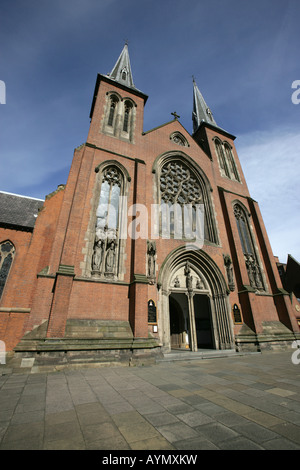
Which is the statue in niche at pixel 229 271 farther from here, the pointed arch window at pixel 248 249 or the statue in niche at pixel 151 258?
the statue in niche at pixel 151 258

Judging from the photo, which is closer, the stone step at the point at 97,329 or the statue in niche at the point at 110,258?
the stone step at the point at 97,329

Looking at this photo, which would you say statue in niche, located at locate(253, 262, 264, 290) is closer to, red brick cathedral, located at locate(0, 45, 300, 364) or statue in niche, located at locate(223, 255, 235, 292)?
red brick cathedral, located at locate(0, 45, 300, 364)

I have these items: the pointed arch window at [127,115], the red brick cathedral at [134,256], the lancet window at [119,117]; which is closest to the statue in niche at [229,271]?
the red brick cathedral at [134,256]

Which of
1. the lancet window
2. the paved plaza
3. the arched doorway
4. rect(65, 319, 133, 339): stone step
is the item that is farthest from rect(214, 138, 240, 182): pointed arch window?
the paved plaza

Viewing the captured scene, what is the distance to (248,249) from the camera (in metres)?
15.1

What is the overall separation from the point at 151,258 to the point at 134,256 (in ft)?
3.58

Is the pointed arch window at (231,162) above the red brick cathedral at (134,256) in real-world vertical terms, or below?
above

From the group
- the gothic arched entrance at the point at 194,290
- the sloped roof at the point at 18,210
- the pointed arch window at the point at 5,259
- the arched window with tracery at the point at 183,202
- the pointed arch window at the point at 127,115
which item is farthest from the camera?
the pointed arch window at the point at 127,115

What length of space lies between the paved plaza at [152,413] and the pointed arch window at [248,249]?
30.4ft

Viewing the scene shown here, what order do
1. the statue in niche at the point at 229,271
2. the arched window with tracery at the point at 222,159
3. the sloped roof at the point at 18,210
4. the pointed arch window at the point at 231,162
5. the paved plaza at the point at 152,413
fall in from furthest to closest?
the pointed arch window at the point at 231,162, the arched window with tracery at the point at 222,159, the statue in niche at the point at 229,271, the sloped roof at the point at 18,210, the paved plaza at the point at 152,413

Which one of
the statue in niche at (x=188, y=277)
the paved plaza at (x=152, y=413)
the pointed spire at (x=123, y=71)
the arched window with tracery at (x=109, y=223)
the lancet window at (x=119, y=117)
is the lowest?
the paved plaza at (x=152, y=413)

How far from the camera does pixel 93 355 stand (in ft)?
23.9

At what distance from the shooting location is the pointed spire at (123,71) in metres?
18.9

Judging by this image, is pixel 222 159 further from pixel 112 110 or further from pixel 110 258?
pixel 110 258
